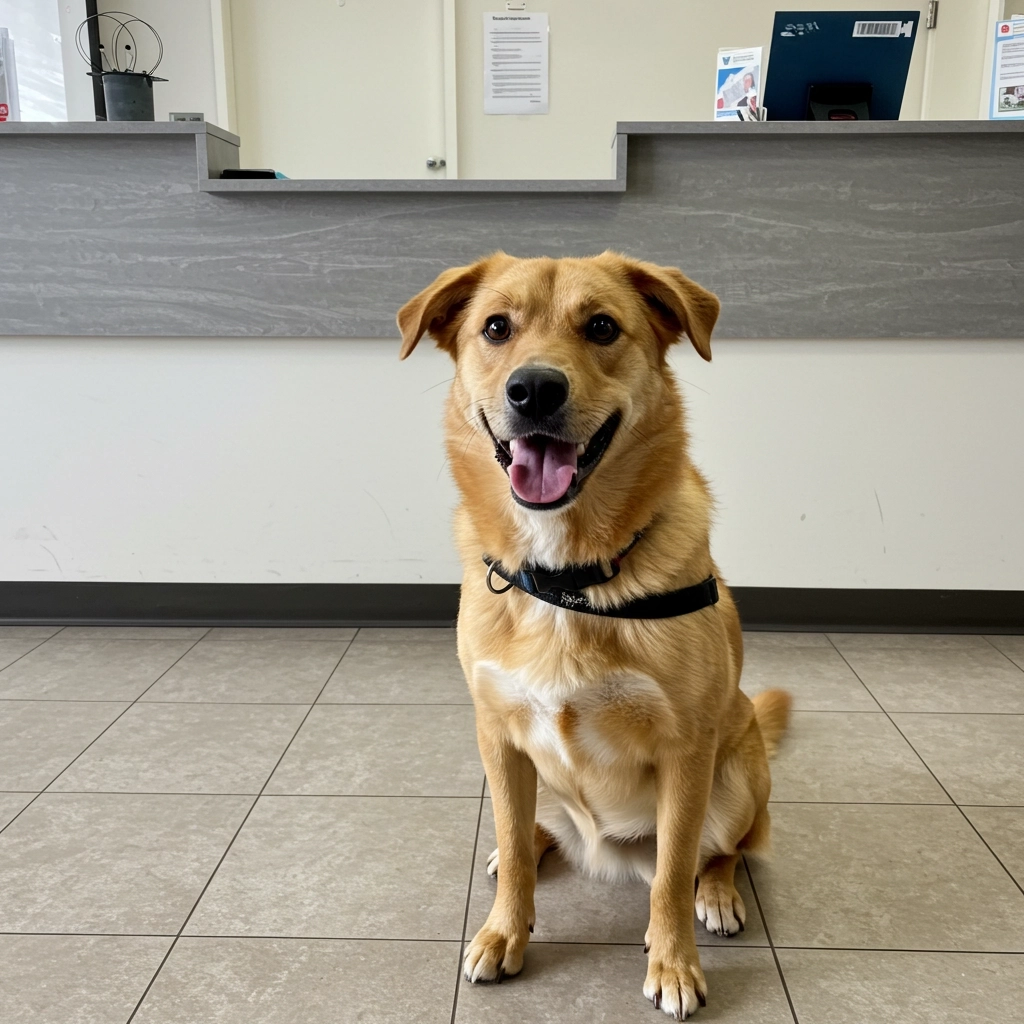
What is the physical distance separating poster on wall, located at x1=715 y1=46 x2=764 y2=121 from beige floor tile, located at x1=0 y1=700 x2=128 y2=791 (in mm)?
2408

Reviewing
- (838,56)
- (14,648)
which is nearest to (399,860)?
(14,648)

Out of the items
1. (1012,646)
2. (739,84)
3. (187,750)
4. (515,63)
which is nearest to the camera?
(187,750)

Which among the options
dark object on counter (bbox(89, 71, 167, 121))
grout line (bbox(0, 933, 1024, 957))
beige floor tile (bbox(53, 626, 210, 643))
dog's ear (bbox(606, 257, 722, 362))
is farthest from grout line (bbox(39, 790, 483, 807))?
dark object on counter (bbox(89, 71, 167, 121))

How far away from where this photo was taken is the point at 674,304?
1374mm

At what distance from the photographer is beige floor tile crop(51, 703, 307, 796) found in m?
1.90

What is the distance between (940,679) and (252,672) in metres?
1.87

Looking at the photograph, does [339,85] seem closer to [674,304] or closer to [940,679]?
[674,304]

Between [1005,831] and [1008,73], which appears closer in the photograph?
[1005,831]

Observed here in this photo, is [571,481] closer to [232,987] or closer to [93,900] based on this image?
[232,987]

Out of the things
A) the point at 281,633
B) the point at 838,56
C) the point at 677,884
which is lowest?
the point at 281,633

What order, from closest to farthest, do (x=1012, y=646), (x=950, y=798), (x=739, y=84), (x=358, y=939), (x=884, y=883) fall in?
(x=358, y=939) → (x=884, y=883) → (x=950, y=798) → (x=1012, y=646) → (x=739, y=84)

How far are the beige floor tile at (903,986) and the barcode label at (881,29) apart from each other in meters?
2.24

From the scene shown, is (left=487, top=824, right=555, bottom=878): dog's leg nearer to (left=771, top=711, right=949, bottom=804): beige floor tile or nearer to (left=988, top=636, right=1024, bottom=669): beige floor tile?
(left=771, top=711, right=949, bottom=804): beige floor tile

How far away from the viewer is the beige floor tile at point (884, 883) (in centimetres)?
144
